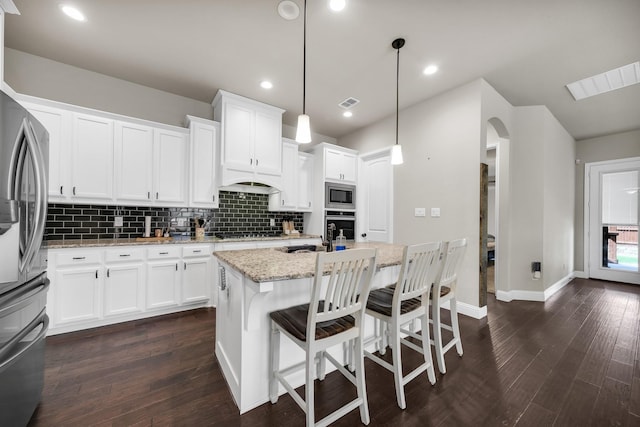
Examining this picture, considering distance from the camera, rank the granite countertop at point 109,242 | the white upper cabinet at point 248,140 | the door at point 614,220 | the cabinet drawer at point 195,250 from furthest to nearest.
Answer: the door at point 614,220 → the white upper cabinet at point 248,140 → the cabinet drawer at point 195,250 → the granite countertop at point 109,242

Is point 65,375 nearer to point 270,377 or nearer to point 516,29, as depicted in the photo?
point 270,377

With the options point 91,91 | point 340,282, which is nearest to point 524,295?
point 340,282

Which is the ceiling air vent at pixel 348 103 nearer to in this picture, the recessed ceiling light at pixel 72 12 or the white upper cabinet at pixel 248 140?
the white upper cabinet at pixel 248 140

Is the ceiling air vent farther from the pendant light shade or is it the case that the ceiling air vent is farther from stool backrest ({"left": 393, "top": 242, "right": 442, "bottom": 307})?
stool backrest ({"left": 393, "top": 242, "right": 442, "bottom": 307})

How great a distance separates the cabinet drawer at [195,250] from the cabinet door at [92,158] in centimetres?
100

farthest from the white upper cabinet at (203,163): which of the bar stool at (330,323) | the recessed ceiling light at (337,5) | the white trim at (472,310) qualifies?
the white trim at (472,310)

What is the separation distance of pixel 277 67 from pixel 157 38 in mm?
1171

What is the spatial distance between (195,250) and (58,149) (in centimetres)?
170

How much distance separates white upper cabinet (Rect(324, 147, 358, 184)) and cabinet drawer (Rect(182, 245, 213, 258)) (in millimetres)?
2181

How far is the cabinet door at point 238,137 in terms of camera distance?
3.42m

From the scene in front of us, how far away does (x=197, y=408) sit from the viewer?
1553 mm

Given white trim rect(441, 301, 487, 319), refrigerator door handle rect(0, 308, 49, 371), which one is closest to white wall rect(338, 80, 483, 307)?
white trim rect(441, 301, 487, 319)

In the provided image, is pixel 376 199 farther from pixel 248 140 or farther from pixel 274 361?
pixel 274 361

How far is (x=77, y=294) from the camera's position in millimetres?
2514
